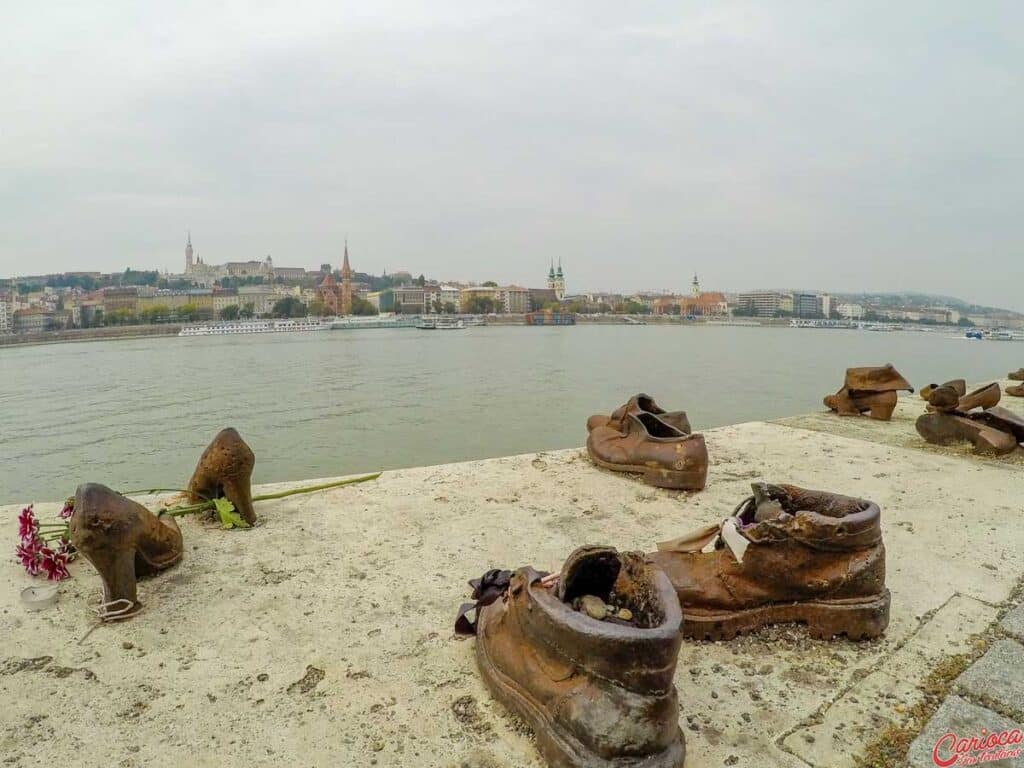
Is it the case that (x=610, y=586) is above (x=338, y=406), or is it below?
above

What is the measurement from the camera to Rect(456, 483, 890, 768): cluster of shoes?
5.76 feet

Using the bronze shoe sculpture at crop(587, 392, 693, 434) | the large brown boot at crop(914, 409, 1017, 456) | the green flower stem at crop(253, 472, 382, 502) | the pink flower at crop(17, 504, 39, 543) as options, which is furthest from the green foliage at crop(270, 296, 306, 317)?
the pink flower at crop(17, 504, 39, 543)

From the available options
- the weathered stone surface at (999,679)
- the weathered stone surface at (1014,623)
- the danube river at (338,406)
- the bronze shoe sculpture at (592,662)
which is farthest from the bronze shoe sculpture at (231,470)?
the danube river at (338,406)

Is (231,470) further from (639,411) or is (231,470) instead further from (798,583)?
(639,411)

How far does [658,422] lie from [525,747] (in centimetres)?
359

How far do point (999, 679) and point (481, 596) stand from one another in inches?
72.7

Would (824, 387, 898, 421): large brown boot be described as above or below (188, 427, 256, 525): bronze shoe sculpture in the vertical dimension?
below

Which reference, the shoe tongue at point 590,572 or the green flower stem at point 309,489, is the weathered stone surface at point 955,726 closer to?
the shoe tongue at point 590,572

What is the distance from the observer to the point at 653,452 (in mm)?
4719

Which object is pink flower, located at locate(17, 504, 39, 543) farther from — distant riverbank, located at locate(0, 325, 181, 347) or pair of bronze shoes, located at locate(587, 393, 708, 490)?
distant riverbank, located at locate(0, 325, 181, 347)

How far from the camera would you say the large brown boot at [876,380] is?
7.65 metres

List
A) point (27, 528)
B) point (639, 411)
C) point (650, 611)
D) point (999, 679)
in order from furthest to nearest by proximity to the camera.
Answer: point (639, 411) → point (27, 528) → point (999, 679) → point (650, 611)

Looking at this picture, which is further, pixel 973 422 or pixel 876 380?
pixel 876 380

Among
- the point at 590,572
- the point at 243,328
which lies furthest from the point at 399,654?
the point at 243,328
